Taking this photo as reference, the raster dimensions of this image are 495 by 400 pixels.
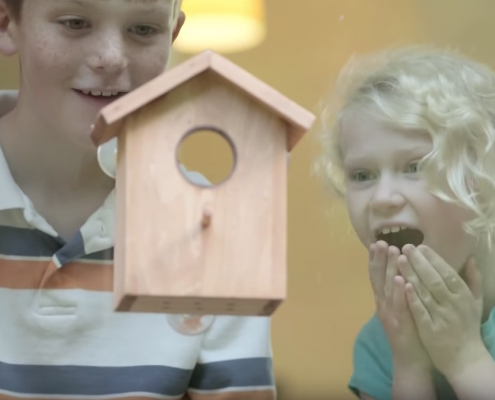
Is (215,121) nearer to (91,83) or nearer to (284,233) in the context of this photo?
(284,233)

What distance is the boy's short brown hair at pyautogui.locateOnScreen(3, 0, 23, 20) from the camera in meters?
1.02

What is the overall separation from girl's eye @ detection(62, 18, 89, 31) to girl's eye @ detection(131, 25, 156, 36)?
5cm

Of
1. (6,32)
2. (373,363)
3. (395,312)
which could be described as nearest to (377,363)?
(373,363)

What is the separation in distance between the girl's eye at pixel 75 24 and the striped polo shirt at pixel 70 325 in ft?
0.67

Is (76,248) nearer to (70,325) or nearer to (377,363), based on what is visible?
(70,325)

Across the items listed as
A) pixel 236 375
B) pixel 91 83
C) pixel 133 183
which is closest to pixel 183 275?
pixel 133 183

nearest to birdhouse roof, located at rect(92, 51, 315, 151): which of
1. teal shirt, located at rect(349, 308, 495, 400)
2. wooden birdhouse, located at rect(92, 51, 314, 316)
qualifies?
wooden birdhouse, located at rect(92, 51, 314, 316)

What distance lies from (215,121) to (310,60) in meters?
0.65

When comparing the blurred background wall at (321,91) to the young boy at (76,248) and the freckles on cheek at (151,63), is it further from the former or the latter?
the freckles on cheek at (151,63)

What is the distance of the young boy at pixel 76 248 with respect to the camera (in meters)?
0.98

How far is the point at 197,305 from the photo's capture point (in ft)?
2.49

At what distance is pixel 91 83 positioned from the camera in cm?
97

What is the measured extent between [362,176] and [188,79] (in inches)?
13.0

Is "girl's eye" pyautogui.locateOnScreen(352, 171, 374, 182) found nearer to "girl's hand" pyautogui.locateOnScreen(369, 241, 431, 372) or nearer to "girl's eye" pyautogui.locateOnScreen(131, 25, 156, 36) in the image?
"girl's hand" pyautogui.locateOnScreen(369, 241, 431, 372)
